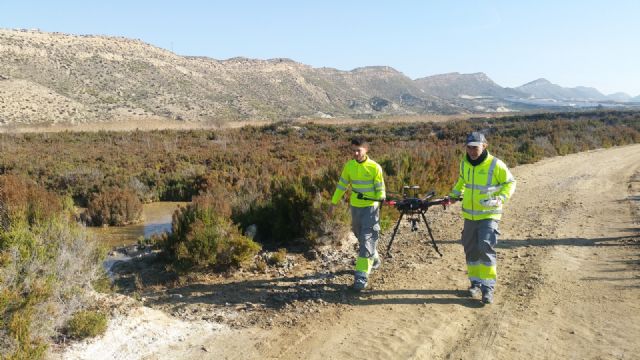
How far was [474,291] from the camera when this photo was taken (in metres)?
6.05

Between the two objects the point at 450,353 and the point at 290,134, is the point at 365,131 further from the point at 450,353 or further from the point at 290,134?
the point at 450,353

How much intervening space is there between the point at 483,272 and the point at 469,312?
0.56 metres

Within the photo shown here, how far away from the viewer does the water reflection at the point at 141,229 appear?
11.0 meters

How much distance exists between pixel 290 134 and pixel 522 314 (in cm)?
3628

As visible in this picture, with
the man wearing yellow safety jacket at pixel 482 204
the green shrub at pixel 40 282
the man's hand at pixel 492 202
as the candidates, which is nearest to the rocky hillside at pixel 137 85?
the green shrub at pixel 40 282

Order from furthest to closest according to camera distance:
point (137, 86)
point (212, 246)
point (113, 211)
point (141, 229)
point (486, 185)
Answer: point (137, 86) < point (113, 211) < point (141, 229) < point (212, 246) < point (486, 185)

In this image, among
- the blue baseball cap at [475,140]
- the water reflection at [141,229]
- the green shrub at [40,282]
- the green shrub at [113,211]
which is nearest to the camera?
the green shrub at [40,282]

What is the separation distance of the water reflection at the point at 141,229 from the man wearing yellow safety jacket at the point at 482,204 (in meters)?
6.55

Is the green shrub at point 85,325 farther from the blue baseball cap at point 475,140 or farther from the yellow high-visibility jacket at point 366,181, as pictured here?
the blue baseball cap at point 475,140

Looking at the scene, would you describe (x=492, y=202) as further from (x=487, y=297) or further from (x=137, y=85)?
(x=137, y=85)

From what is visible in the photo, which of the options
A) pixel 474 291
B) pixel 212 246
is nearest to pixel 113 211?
pixel 212 246

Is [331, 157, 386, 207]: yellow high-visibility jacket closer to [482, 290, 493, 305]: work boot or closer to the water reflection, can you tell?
[482, 290, 493, 305]: work boot

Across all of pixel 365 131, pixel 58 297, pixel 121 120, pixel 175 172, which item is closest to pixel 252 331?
pixel 58 297

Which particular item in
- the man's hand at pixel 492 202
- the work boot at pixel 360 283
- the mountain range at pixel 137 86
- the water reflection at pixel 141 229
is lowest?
the water reflection at pixel 141 229
